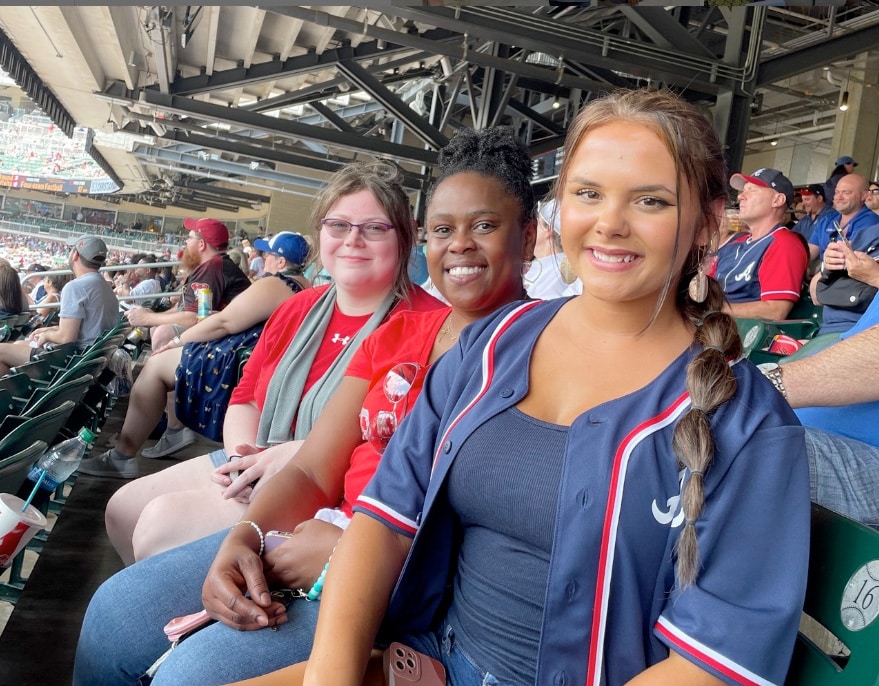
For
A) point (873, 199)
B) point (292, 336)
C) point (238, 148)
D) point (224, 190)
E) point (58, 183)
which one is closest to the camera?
point (292, 336)

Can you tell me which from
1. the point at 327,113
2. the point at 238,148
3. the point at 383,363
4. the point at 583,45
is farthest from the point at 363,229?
the point at 238,148

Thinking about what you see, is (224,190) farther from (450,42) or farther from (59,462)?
(59,462)

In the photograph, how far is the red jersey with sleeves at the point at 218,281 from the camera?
532 cm

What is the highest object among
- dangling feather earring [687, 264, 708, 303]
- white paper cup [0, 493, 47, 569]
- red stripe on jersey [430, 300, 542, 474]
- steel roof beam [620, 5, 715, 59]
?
steel roof beam [620, 5, 715, 59]

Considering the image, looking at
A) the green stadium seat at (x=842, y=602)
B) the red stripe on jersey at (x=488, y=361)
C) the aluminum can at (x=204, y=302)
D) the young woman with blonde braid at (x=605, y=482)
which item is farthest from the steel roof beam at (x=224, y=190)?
the green stadium seat at (x=842, y=602)

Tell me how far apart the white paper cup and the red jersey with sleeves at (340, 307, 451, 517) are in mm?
654

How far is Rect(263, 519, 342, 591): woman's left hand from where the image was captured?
1.47 metres

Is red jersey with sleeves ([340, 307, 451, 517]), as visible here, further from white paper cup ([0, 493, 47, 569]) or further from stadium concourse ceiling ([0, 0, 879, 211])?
stadium concourse ceiling ([0, 0, 879, 211])

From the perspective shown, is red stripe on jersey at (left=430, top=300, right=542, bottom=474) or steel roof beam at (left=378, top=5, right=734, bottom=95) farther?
steel roof beam at (left=378, top=5, right=734, bottom=95)

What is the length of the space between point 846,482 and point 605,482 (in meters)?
0.70

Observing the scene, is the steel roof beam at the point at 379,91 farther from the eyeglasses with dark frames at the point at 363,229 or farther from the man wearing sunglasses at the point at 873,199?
the eyeglasses with dark frames at the point at 363,229

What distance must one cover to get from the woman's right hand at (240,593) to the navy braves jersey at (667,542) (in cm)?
Result: 36

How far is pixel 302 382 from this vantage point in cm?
219

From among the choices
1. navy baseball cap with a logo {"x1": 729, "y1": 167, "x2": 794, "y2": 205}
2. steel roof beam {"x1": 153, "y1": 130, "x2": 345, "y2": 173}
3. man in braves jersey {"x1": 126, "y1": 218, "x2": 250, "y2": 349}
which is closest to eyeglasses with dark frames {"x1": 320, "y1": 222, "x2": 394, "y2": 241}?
navy baseball cap with a logo {"x1": 729, "y1": 167, "x2": 794, "y2": 205}
